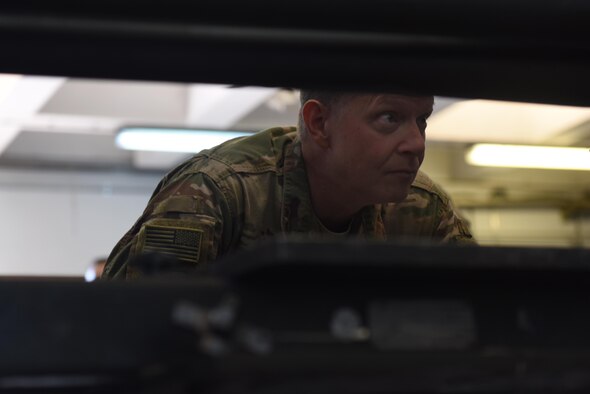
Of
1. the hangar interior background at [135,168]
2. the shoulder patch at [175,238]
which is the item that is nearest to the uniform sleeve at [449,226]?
the shoulder patch at [175,238]

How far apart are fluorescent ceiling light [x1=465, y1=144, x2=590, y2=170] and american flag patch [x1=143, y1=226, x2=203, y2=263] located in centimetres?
457

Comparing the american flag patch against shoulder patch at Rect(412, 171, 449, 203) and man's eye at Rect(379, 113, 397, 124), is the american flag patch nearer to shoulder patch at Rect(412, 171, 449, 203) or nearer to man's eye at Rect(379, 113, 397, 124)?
man's eye at Rect(379, 113, 397, 124)

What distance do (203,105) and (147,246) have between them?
4589mm

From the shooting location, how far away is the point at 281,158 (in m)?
1.84

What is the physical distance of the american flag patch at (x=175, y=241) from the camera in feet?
4.40

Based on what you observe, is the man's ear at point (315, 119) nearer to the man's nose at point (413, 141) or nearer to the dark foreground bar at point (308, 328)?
the man's nose at point (413, 141)

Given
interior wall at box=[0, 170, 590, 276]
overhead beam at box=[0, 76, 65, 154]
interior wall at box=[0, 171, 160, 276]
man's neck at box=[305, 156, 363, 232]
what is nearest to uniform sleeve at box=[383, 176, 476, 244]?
man's neck at box=[305, 156, 363, 232]

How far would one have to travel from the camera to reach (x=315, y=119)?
6.25 ft

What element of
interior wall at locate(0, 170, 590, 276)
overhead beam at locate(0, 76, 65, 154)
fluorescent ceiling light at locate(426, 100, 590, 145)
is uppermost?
overhead beam at locate(0, 76, 65, 154)

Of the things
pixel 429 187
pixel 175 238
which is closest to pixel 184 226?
pixel 175 238

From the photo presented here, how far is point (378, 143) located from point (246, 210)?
0.32 metres

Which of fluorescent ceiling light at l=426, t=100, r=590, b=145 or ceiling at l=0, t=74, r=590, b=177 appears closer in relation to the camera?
ceiling at l=0, t=74, r=590, b=177

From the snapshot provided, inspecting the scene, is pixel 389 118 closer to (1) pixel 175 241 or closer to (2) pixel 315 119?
(2) pixel 315 119

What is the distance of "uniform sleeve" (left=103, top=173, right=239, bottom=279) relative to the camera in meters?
1.38
